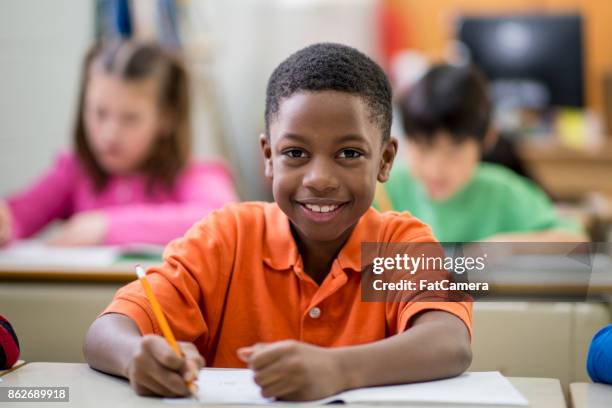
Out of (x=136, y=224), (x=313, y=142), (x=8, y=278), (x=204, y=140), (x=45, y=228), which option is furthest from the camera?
(x=204, y=140)

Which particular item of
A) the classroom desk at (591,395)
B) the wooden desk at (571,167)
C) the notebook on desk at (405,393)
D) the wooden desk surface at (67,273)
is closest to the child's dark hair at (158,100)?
the wooden desk surface at (67,273)

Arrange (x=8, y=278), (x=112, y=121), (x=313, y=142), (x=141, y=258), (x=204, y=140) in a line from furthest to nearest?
1. (x=204, y=140)
2. (x=112, y=121)
3. (x=141, y=258)
4. (x=8, y=278)
5. (x=313, y=142)

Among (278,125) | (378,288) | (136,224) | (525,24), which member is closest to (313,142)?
(278,125)

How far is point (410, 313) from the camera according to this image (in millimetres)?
1036

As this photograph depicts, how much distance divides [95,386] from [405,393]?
344 millimetres

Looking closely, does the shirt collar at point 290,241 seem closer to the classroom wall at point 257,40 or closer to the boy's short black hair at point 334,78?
the boy's short black hair at point 334,78

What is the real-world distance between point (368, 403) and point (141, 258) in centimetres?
94

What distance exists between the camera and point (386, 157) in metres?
1.12

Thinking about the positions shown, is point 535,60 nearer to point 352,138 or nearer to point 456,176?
point 456,176

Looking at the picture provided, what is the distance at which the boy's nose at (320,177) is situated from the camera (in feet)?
3.26

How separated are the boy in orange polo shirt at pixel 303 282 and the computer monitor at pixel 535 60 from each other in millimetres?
3713

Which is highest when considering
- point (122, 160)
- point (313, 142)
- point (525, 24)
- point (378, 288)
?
point (525, 24)

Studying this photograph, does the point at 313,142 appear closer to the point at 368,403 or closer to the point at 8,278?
the point at 368,403

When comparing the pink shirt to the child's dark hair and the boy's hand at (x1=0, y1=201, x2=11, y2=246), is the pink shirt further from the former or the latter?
the boy's hand at (x1=0, y1=201, x2=11, y2=246)
